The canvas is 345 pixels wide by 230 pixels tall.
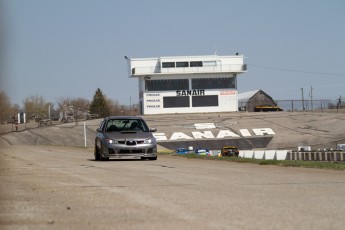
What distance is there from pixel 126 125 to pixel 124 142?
1345 mm

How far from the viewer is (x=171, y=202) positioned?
8.60 metres

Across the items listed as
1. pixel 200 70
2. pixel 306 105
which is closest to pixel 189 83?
pixel 200 70

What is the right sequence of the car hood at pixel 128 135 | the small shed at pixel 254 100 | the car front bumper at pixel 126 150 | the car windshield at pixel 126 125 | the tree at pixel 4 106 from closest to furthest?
the tree at pixel 4 106 < the car front bumper at pixel 126 150 < the car hood at pixel 128 135 < the car windshield at pixel 126 125 < the small shed at pixel 254 100

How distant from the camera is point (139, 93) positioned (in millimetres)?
90750

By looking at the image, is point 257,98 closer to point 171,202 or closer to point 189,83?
point 189,83

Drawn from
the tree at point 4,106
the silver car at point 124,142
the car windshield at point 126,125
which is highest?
the tree at point 4,106

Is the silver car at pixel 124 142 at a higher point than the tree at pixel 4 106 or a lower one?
lower

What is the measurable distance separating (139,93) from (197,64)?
407 inches

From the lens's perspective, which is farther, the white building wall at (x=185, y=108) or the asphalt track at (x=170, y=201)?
the white building wall at (x=185, y=108)

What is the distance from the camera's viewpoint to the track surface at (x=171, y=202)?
22.6ft

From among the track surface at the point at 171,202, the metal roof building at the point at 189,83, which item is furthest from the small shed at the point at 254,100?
the track surface at the point at 171,202

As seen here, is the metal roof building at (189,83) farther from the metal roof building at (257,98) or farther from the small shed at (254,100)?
the metal roof building at (257,98)

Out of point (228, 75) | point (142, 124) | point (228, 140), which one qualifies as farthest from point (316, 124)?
point (142, 124)

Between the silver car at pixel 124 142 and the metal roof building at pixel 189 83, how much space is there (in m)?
63.1
